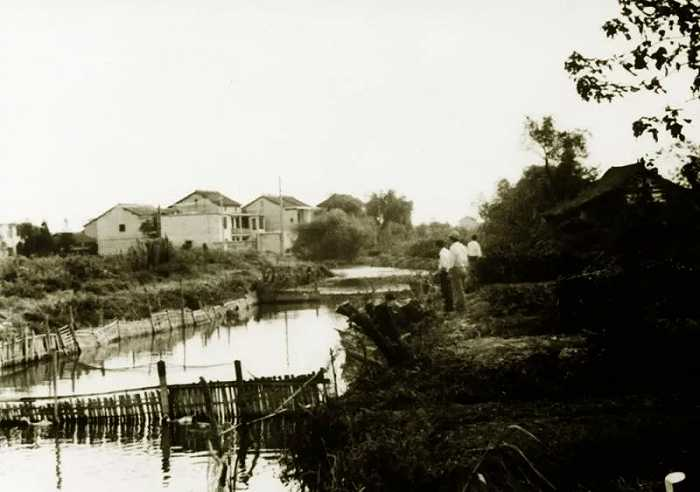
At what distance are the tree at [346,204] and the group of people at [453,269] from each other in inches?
3467

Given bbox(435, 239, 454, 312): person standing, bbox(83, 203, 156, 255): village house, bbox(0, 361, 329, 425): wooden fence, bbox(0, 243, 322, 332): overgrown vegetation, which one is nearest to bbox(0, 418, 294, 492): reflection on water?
bbox(0, 361, 329, 425): wooden fence

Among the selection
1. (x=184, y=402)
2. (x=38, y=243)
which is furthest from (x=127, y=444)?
(x=38, y=243)

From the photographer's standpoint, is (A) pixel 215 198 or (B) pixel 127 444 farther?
(A) pixel 215 198

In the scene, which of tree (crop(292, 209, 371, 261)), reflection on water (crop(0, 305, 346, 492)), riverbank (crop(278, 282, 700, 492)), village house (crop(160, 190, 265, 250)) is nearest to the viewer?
riverbank (crop(278, 282, 700, 492))

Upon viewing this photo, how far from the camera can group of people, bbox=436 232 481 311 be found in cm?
1886

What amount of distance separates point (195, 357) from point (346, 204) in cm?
7947

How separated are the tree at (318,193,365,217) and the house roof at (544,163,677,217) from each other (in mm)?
72406

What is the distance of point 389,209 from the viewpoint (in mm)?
116375

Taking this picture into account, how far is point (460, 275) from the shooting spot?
19.3 meters

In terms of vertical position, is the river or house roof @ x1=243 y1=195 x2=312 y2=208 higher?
house roof @ x1=243 y1=195 x2=312 y2=208

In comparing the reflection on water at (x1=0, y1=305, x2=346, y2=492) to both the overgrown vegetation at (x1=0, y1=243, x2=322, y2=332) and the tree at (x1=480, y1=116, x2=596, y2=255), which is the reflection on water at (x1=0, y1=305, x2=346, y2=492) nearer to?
the overgrown vegetation at (x1=0, y1=243, x2=322, y2=332)

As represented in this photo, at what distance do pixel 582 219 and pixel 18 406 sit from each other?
24.2 metres

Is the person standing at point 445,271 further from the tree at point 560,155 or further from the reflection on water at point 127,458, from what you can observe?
the tree at point 560,155

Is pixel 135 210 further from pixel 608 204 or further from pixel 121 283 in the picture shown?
pixel 608 204
